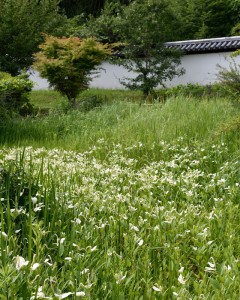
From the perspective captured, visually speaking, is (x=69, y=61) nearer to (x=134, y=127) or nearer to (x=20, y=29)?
(x=20, y=29)

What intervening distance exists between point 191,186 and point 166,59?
15207 millimetres

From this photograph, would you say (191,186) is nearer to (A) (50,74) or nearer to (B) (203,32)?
(A) (50,74)

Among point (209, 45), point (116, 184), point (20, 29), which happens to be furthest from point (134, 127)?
point (209, 45)

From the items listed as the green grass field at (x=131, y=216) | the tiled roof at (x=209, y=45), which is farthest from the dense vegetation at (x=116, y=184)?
the tiled roof at (x=209, y=45)

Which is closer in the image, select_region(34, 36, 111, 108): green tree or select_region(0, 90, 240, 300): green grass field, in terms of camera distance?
select_region(0, 90, 240, 300): green grass field

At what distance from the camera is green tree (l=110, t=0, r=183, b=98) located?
687 inches

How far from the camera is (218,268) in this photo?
209cm

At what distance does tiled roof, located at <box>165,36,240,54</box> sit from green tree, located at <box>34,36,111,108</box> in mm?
5936

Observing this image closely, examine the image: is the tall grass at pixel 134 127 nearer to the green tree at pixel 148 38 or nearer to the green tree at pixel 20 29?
the green tree at pixel 20 29

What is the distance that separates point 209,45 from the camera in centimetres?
2045

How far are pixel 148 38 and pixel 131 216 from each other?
15679 millimetres

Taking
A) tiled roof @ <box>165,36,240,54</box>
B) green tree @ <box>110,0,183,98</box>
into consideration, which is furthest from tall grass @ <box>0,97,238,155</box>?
tiled roof @ <box>165,36,240,54</box>

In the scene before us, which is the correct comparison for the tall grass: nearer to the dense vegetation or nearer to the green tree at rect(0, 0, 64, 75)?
the dense vegetation

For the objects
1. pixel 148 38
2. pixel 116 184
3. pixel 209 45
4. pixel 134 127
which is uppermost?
pixel 148 38
